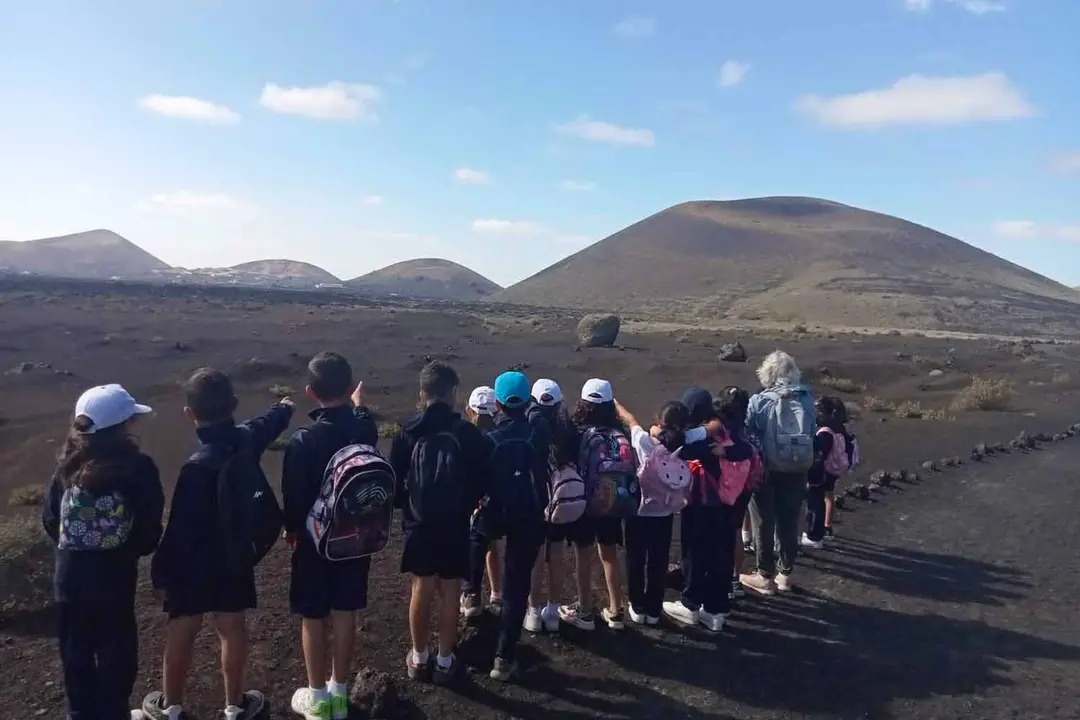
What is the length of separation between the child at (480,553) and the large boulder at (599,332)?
100ft

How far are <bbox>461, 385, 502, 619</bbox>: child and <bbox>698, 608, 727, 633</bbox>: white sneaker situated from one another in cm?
136

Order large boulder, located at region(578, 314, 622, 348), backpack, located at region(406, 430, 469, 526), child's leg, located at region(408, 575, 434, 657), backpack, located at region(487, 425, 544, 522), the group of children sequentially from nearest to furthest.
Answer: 1. the group of children
2. backpack, located at region(406, 430, 469, 526)
3. child's leg, located at region(408, 575, 434, 657)
4. backpack, located at region(487, 425, 544, 522)
5. large boulder, located at region(578, 314, 622, 348)

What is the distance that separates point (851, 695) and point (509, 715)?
1.98m

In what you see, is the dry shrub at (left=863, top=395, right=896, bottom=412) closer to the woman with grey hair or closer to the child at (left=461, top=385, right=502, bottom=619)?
the woman with grey hair

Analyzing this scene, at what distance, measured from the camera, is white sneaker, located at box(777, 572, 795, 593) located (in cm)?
639

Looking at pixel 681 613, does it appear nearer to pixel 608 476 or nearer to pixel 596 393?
pixel 608 476

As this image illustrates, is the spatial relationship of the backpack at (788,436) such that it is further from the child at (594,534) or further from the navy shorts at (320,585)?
the navy shorts at (320,585)

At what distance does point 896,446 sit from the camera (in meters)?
14.0

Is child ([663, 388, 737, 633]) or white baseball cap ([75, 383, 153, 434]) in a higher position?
white baseball cap ([75, 383, 153, 434])

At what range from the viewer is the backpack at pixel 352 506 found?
3895 mm

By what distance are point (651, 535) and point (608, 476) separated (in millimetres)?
603

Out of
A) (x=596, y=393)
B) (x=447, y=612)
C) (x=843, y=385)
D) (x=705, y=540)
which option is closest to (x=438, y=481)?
(x=447, y=612)

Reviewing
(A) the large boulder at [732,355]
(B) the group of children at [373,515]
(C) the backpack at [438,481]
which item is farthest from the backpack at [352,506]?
(A) the large boulder at [732,355]

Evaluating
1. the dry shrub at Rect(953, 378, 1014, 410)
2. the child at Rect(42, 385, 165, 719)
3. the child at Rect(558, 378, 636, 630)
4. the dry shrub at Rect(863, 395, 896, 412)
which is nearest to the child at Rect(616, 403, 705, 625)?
the child at Rect(558, 378, 636, 630)
